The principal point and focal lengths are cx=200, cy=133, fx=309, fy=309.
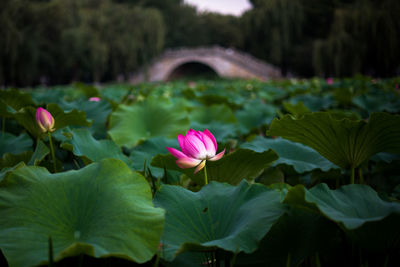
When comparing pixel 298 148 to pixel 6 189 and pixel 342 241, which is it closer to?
pixel 342 241

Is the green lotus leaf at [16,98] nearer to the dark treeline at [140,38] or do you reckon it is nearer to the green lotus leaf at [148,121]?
the green lotus leaf at [148,121]

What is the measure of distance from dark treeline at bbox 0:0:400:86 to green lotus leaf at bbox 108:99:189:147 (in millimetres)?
7378

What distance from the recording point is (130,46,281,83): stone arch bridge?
60.1 feet

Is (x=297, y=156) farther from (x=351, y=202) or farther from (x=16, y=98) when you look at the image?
(x=16, y=98)

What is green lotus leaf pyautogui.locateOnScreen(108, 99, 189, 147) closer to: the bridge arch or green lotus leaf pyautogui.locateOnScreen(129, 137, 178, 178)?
green lotus leaf pyautogui.locateOnScreen(129, 137, 178, 178)

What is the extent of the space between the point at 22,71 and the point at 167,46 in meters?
17.8

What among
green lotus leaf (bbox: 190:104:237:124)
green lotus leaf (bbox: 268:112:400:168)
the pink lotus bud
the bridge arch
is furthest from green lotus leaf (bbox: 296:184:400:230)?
the bridge arch

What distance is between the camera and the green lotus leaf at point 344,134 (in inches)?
24.2

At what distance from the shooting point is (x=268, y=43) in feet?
59.3

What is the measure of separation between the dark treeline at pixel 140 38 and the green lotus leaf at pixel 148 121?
7378 mm

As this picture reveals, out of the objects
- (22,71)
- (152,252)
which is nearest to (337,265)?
(152,252)

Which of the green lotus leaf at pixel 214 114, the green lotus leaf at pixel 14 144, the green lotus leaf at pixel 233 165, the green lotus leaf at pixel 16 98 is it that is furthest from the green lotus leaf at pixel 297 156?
the green lotus leaf at pixel 16 98

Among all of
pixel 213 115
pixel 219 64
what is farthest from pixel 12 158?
pixel 219 64

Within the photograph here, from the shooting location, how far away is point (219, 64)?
66.3 feet
